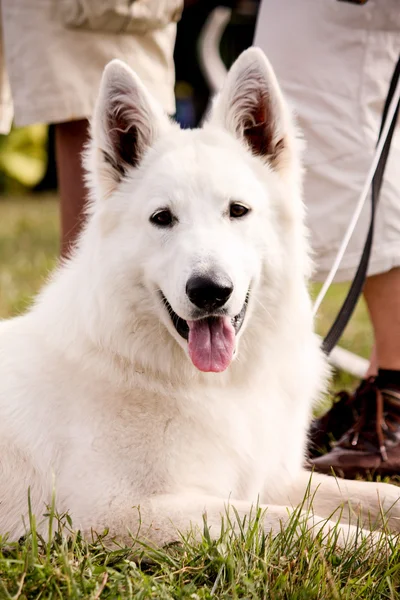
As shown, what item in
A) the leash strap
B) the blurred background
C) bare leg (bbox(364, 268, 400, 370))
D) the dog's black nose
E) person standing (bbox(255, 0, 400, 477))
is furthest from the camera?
the blurred background

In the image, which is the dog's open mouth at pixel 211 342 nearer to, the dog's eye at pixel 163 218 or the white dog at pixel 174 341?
the white dog at pixel 174 341

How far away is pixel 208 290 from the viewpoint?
7.91ft

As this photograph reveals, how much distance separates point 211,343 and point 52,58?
1.86 metres

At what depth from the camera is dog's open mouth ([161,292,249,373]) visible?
2559 mm

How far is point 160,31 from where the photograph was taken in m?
3.98

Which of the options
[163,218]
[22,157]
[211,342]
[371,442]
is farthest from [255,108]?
[22,157]

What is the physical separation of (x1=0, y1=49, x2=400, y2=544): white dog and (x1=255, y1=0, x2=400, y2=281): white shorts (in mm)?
670

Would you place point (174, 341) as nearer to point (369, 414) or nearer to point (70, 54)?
point (369, 414)

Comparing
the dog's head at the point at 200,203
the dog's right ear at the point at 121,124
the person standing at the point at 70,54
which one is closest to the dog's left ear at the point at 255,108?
the dog's head at the point at 200,203

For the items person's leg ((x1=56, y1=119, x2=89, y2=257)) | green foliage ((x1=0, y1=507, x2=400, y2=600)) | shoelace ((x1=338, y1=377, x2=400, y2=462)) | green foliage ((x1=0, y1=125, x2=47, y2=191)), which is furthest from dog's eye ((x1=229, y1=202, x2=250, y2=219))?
green foliage ((x1=0, y1=125, x2=47, y2=191))

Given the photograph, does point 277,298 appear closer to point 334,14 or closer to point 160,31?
point 334,14

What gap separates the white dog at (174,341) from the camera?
99.3 inches

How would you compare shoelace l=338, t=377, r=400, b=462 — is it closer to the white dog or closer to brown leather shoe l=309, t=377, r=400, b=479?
brown leather shoe l=309, t=377, r=400, b=479

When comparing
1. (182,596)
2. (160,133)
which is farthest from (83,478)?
(160,133)
